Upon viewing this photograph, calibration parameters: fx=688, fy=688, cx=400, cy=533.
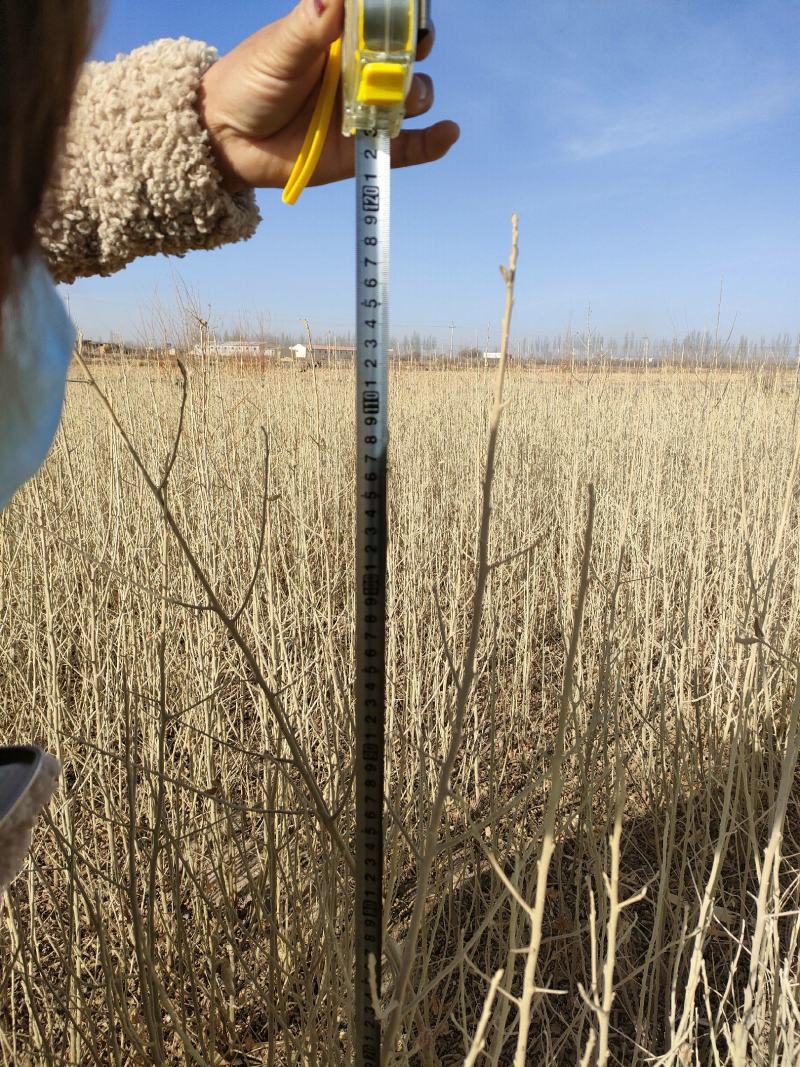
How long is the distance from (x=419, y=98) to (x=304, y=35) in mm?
150

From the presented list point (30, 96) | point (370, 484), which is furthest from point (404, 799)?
point (30, 96)

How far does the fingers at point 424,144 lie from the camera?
72cm

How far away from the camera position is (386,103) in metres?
0.50

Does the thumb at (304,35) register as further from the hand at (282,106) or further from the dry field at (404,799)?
the dry field at (404,799)

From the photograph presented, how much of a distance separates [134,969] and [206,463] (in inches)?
39.8

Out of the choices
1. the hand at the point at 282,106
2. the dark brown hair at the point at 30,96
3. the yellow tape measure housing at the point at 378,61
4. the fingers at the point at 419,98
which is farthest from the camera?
the fingers at the point at 419,98

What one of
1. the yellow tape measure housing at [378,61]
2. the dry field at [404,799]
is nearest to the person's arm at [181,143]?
the yellow tape measure housing at [378,61]

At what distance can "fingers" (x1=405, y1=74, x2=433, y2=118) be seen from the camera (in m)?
0.68

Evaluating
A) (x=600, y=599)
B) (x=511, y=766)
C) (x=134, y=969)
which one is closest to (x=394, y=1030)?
(x=134, y=969)

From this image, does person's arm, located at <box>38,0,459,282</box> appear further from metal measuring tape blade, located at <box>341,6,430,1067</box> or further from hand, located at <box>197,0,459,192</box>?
metal measuring tape blade, located at <box>341,6,430,1067</box>

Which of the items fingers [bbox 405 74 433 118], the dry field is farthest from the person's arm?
the dry field

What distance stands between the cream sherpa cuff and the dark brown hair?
36 centimetres

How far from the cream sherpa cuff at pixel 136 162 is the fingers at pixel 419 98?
0.67 feet

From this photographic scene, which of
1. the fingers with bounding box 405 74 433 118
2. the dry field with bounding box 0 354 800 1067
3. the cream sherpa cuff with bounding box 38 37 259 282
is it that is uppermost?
the fingers with bounding box 405 74 433 118
